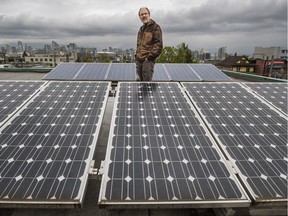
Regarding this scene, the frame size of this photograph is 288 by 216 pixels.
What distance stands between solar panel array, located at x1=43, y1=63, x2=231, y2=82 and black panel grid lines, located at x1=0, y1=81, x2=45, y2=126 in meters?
5.29

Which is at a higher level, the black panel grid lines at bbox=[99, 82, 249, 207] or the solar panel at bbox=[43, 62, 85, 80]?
the solar panel at bbox=[43, 62, 85, 80]

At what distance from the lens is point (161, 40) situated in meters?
8.79

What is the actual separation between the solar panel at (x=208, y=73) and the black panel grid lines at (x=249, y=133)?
5816 mm

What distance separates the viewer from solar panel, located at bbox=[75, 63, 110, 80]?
542 inches

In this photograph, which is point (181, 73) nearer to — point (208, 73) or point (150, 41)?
point (208, 73)

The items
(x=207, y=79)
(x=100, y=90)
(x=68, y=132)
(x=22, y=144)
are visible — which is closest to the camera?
(x=22, y=144)

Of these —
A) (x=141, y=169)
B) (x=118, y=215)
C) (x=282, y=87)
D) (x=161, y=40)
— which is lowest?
(x=118, y=215)

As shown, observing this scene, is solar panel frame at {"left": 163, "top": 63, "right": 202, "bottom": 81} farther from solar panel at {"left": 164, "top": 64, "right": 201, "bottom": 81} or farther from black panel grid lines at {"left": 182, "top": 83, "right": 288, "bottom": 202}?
black panel grid lines at {"left": 182, "top": 83, "right": 288, "bottom": 202}

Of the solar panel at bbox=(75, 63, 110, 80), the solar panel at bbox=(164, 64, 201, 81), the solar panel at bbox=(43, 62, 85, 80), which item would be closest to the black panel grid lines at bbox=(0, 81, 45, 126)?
the solar panel at bbox=(43, 62, 85, 80)

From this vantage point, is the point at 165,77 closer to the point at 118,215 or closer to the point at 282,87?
the point at 282,87

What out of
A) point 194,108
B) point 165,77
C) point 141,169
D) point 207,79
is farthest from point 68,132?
point 207,79

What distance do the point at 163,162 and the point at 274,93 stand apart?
6364 mm

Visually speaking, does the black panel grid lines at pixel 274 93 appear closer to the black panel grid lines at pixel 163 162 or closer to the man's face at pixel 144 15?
the black panel grid lines at pixel 163 162

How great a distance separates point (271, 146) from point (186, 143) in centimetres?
210
